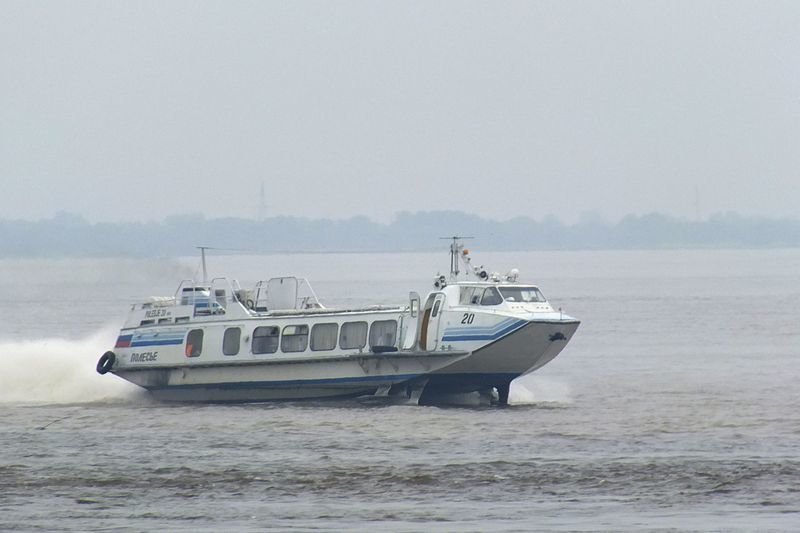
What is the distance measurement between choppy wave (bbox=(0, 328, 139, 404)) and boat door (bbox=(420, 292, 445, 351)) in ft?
31.2

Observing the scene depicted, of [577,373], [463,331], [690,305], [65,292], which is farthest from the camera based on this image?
[65,292]

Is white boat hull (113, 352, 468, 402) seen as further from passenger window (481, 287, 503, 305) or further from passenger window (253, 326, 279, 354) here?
passenger window (481, 287, 503, 305)

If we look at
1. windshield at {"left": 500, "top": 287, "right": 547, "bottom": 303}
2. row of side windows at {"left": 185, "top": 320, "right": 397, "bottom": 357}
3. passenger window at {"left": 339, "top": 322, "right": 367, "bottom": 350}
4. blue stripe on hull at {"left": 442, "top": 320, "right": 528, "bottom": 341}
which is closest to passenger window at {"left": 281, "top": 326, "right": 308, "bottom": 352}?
row of side windows at {"left": 185, "top": 320, "right": 397, "bottom": 357}

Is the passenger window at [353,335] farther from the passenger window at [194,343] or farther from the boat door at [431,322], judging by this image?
the passenger window at [194,343]

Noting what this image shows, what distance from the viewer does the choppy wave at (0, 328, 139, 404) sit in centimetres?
4250

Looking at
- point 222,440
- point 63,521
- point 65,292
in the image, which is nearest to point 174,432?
point 222,440

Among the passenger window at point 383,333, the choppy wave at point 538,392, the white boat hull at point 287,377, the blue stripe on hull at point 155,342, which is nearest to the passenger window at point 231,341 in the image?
the white boat hull at point 287,377

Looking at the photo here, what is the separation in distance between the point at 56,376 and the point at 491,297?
14.2 metres

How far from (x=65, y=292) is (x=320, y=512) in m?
116

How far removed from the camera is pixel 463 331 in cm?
3653

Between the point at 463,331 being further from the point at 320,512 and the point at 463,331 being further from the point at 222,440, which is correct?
the point at 320,512

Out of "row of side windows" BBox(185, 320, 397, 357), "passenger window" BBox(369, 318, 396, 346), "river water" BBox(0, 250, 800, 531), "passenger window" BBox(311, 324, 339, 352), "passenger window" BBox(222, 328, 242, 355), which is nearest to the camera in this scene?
"river water" BBox(0, 250, 800, 531)

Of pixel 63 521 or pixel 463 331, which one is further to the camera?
pixel 463 331

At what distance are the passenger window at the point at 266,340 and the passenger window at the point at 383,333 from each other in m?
2.75
